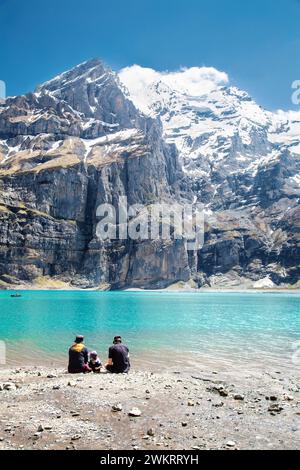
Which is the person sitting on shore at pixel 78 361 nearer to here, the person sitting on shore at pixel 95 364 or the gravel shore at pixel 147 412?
the person sitting on shore at pixel 95 364

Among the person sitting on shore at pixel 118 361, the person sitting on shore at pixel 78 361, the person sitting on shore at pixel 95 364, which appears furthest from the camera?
the person sitting on shore at pixel 78 361

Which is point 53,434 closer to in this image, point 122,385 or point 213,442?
point 213,442

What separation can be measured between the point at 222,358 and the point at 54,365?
1324 centimetres

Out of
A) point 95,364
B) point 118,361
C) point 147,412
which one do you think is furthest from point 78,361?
point 147,412

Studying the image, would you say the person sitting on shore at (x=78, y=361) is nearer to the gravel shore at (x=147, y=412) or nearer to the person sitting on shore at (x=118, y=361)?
the person sitting on shore at (x=118, y=361)

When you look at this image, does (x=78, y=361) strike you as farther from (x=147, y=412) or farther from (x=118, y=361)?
(x=147, y=412)

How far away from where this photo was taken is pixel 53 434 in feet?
52.7

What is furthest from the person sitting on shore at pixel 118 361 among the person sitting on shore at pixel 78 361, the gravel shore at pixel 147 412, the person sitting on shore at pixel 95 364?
the person sitting on shore at pixel 78 361

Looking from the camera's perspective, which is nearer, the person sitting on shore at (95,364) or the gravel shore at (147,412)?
the gravel shore at (147,412)

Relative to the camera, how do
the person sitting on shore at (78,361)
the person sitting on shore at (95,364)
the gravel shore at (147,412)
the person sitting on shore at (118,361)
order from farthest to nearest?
the person sitting on shore at (78,361)
the person sitting on shore at (95,364)
the person sitting on shore at (118,361)
the gravel shore at (147,412)

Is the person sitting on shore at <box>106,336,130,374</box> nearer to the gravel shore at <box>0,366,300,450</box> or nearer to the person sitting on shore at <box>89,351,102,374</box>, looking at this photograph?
the person sitting on shore at <box>89,351,102,374</box>

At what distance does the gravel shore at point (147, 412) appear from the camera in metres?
→ 15.7

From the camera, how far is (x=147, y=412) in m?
19.3

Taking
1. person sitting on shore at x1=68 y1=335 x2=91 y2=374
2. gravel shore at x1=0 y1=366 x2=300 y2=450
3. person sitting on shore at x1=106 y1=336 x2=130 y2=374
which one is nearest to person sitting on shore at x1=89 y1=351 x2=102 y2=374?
person sitting on shore at x1=68 y1=335 x2=91 y2=374
